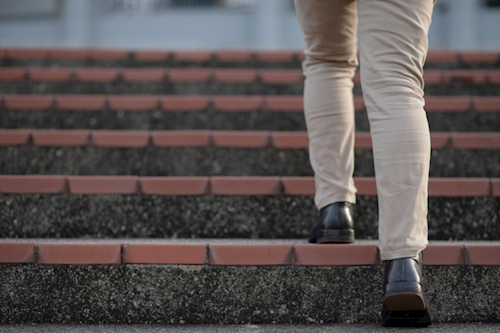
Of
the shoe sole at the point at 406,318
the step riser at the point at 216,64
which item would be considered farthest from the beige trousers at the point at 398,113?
the step riser at the point at 216,64

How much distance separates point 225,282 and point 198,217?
308 millimetres

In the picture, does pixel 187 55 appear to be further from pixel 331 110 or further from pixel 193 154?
pixel 331 110

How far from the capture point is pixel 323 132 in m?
1.12

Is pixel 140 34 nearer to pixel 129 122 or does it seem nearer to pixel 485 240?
pixel 129 122

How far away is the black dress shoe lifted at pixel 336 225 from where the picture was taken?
42.7 inches

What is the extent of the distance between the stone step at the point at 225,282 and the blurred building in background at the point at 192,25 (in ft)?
16.5

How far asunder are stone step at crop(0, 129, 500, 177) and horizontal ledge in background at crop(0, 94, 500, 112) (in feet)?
1.08

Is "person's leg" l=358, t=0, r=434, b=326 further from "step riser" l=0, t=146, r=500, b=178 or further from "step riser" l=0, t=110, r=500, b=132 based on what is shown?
"step riser" l=0, t=110, r=500, b=132

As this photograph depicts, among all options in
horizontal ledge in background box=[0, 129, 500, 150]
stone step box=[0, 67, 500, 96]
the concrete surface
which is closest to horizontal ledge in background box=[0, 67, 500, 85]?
stone step box=[0, 67, 500, 96]

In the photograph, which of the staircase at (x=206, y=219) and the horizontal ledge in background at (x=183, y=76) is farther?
the horizontal ledge in background at (x=183, y=76)

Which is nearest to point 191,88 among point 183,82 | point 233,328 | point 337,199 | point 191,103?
point 183,82

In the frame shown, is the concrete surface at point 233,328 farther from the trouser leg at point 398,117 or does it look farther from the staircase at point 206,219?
the trouser leg at point 398,117

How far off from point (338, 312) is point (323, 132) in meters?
0.45

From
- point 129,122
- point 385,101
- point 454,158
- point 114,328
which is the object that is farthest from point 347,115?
point 129,122
